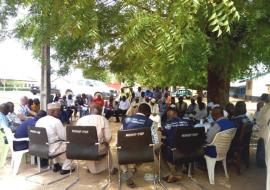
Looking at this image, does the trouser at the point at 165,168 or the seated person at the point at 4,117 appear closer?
the trouser at the point at 165,168

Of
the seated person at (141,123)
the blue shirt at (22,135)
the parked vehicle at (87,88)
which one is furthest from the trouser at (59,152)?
the parked vehicle at (87,88)

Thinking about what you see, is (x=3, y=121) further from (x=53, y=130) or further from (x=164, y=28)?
(x=164, y=28)

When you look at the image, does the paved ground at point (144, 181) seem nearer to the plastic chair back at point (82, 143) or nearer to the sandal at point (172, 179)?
the sandal at point (172, 179)

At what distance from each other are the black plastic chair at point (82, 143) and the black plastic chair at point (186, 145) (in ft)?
4.51

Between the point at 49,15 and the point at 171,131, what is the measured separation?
295 centimetres

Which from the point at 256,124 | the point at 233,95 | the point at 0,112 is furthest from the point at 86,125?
the point at 233,95

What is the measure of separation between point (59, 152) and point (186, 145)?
2533mm

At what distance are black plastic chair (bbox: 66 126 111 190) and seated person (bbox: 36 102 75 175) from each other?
0.58m

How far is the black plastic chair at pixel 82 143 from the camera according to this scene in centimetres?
663

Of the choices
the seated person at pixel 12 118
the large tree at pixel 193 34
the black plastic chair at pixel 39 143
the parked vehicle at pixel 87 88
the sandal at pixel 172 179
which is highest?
the large tree at pixel 193 34

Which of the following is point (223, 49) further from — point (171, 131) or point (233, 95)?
point (233, 95)

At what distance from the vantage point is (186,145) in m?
6.57

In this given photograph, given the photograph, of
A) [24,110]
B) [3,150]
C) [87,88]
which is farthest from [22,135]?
[87,88]

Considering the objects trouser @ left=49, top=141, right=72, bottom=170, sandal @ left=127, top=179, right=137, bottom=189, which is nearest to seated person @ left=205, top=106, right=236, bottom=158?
sandal @ left=127, top=179, right=137, bottom=189
